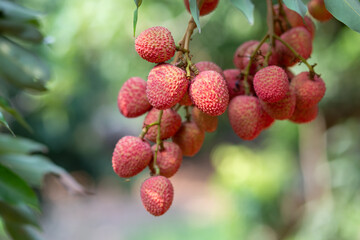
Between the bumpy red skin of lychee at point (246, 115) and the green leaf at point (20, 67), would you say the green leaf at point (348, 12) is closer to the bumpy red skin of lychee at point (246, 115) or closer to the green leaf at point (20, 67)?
the bumpy red skin of lychee at point (246, 115)

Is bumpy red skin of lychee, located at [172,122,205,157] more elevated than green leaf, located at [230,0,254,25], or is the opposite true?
green leaf, located at [230,0,254,25]

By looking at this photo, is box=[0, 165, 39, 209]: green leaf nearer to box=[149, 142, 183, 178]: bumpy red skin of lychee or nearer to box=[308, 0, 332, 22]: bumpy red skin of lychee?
box=[149, 142, 183, 178]: bumpy red skin of lychee

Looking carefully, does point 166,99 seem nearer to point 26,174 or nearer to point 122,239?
point 26,174

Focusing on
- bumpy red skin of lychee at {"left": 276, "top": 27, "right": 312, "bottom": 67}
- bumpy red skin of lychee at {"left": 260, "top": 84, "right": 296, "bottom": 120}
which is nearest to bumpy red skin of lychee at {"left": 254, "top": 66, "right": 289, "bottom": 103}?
bumpy red skin of lychee at {"left": 260, "top": 84, "right": 296, "bottom": 120}

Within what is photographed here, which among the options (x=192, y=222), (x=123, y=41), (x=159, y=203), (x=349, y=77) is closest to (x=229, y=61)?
(x=123, y=41)

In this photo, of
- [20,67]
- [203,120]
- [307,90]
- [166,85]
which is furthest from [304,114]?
[20,67]

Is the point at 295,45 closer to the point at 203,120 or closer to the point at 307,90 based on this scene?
the point at 307,90
